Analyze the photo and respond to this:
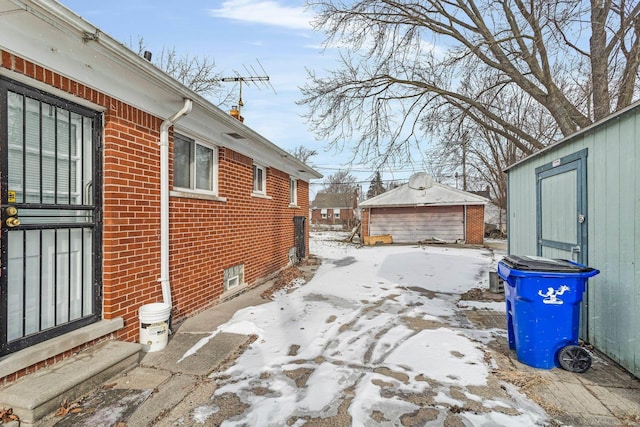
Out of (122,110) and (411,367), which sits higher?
(122,110)

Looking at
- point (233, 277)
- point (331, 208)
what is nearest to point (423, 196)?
point (233, 277)

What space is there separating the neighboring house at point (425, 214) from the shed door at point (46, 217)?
17279mm

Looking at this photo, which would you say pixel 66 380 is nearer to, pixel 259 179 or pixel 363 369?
pixel 363 369

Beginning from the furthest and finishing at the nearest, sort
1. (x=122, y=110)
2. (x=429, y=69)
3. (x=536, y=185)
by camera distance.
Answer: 1. (x=429, y=69)
2. (x=536, y=185)
3. (x=122, y=110)

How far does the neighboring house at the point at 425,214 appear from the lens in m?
18.8

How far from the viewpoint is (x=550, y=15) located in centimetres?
748

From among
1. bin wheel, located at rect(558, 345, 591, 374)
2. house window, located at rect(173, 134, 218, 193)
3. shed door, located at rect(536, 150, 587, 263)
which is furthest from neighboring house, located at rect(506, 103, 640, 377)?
house window, located at rect(173, 134, 218, 193)

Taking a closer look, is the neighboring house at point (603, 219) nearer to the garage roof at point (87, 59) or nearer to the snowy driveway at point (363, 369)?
the snowy driveway at point (363, 369)

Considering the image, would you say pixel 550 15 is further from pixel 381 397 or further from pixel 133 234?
pixel 133 234

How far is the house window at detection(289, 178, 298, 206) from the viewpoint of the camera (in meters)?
10.6

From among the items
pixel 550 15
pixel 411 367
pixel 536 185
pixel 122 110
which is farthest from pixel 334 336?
pixel 550 15

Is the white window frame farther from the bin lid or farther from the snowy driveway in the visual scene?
the bin lid

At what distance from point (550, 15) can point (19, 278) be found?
1032cm

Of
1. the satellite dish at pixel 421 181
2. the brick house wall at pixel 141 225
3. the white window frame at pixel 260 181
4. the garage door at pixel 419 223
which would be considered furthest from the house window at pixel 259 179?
Answer: the satellite dish at pixel 421 181
